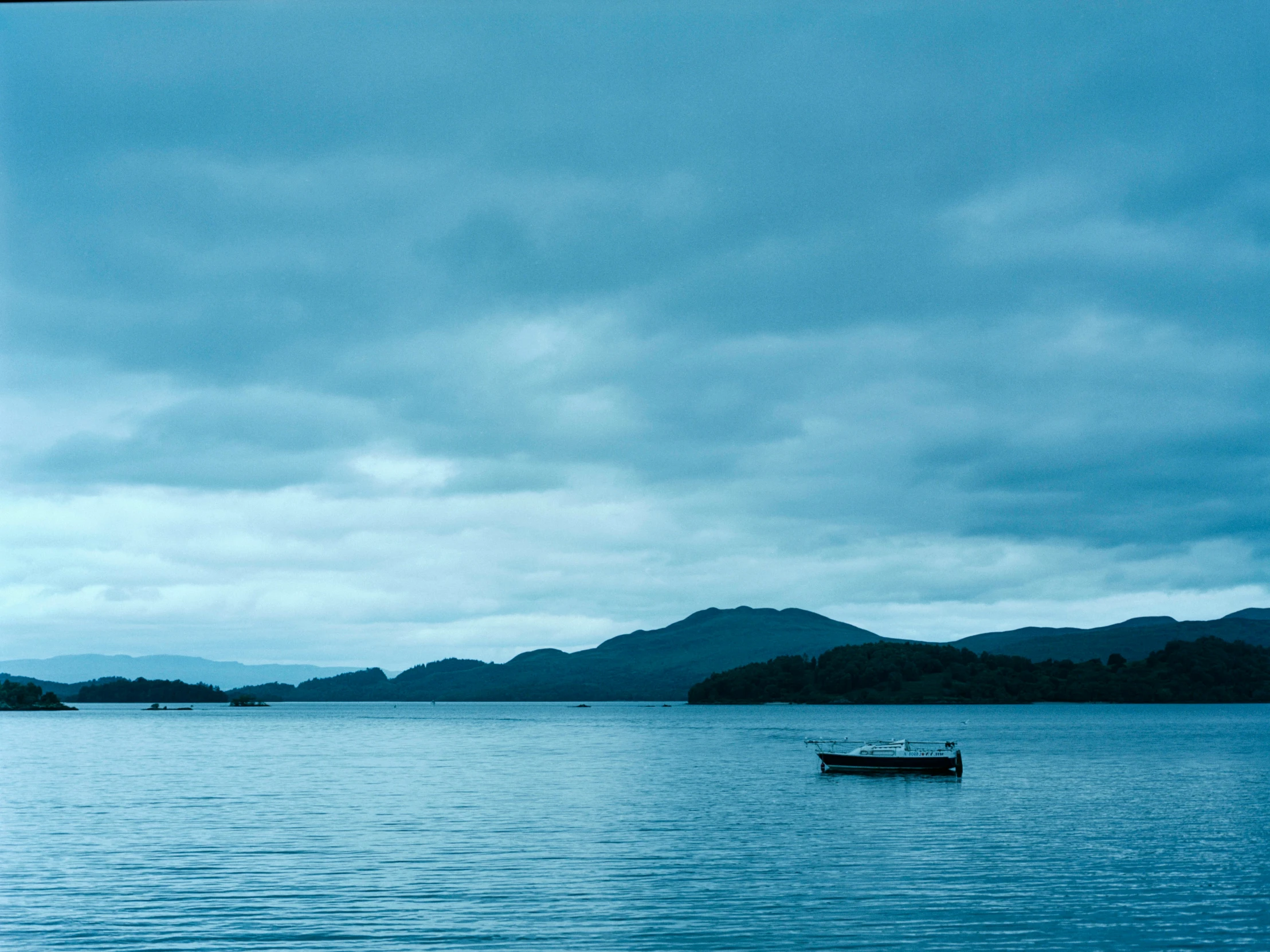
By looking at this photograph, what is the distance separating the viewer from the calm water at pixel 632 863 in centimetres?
4481

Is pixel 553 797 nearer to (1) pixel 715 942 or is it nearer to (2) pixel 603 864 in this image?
(2) pixel 603 864

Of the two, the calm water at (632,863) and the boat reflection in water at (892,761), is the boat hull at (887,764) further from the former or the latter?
the calm water at (632,863)

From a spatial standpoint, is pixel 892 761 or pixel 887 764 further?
pixel 887 764

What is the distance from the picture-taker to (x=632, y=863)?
202 feet

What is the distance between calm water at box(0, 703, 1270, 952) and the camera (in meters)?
44.8

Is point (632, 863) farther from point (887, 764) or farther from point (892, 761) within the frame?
point (887, 764)

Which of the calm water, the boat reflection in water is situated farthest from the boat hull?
the calm water

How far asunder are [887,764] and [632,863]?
7488 centimetres

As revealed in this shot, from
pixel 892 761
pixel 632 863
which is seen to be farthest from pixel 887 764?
pixel 632 863

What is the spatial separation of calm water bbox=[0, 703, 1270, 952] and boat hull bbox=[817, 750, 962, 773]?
3869mm

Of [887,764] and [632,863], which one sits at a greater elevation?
[632,863]

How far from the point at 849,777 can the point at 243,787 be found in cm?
6577

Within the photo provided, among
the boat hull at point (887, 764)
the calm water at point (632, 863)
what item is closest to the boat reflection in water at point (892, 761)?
the boat hull at point (887, 764)

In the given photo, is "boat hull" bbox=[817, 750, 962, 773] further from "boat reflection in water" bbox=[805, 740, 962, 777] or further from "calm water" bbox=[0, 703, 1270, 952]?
"calm water" bbox=[0, 703, 1270, 952]
